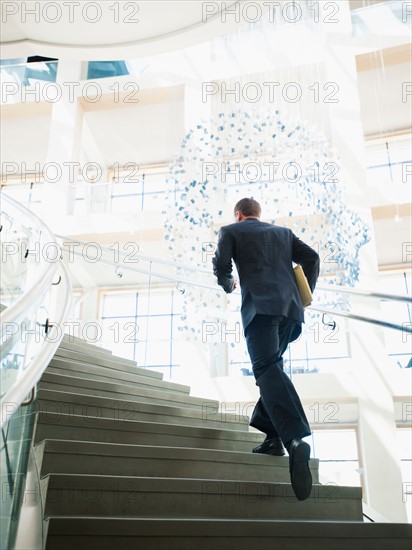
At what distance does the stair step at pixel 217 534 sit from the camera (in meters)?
2.22

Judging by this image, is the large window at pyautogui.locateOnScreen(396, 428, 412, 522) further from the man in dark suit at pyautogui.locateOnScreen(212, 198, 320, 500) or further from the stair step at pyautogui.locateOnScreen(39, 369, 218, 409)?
the man in dark suit at pyautogui.locateOnScreen(212, 198, 320, 500)

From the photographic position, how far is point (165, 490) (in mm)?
2654

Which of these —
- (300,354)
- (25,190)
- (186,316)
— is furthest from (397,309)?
(25,190)

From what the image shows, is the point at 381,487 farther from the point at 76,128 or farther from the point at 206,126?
the point at 76,128

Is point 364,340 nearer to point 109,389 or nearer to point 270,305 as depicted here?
point 109,389

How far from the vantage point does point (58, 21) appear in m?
7.43

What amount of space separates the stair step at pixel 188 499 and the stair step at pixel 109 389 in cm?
129

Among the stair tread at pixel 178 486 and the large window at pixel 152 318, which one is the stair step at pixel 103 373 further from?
the large window at pixel 152 318

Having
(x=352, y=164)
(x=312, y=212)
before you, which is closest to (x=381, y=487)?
(x=312, y=212)

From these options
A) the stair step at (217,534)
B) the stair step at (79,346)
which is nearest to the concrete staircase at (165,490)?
the stair step at (217,534)

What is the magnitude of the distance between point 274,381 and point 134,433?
91 centimetres

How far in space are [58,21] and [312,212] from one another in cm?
405

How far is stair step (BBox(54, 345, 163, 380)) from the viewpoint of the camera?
4457mm

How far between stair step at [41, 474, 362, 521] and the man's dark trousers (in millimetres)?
302
